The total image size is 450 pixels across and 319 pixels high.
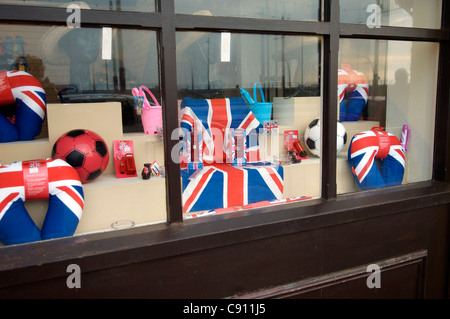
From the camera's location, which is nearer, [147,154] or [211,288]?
[211,288]

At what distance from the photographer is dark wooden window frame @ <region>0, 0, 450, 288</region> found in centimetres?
139

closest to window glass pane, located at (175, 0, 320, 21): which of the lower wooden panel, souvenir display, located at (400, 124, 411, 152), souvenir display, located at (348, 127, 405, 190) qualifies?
souvenir display, located at (348, 127, 405, 190)

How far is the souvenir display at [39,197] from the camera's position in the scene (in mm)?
1643

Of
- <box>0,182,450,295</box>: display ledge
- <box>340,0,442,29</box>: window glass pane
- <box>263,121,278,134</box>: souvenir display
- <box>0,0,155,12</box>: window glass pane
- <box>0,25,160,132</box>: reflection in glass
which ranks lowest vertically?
<box>0,182,450,295</box>: display ledge

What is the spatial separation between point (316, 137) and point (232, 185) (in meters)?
0.56

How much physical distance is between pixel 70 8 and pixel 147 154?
853 millimetres

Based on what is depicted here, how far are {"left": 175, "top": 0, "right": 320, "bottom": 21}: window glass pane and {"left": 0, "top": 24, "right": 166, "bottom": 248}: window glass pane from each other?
32cm

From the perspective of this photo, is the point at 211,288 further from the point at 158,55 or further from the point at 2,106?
the point at 2,106

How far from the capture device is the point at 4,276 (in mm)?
1308

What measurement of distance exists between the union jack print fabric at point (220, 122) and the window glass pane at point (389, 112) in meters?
0.55

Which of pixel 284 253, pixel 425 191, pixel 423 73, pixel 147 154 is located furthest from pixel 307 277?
pixel 423 73

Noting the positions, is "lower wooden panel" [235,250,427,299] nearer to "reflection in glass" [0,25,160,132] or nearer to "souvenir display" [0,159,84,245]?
"souvenir display" [0,159,84,245]

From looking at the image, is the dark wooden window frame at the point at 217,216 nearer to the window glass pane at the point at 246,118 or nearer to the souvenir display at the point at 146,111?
the window glass pane at the point at 246,118

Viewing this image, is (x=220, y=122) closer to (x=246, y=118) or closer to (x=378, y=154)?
(x=246, y=118)
